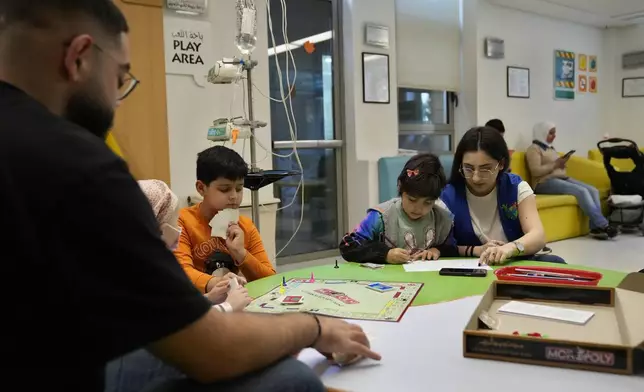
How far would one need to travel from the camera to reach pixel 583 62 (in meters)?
6.85

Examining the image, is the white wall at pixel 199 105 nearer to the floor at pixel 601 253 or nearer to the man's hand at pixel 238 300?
the floor at pixel 601 253

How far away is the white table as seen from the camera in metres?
0.88

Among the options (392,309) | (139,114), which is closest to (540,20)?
(139,114)

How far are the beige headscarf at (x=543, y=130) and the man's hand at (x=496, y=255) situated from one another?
434 cm

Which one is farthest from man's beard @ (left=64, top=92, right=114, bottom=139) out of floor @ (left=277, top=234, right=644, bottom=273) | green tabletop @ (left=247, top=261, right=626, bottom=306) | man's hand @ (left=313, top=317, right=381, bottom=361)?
floor @ (left=277, top=234, right=644, bottom=273)

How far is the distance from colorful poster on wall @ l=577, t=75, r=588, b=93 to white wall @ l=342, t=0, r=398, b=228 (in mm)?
3309

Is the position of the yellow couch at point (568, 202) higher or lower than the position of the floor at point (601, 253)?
higher

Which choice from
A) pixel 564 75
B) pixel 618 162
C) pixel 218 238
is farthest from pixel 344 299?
pixel 618 162

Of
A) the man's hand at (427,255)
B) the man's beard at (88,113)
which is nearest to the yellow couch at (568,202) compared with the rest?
the man's hand at (427,255)

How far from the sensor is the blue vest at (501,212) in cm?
211

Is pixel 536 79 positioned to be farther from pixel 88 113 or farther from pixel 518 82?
pixel 88 113

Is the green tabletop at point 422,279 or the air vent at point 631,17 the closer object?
the green tabletop at point 422,279

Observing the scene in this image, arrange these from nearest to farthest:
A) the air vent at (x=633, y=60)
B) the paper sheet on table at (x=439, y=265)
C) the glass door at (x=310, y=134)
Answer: the paper sheet on table at (x=439, y=265), the glass door at (x=310, y=134), the air vent at (x=633, y=60)

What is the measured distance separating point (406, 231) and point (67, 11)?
1498mm
